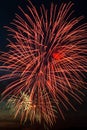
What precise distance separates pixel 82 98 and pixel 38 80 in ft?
58.8

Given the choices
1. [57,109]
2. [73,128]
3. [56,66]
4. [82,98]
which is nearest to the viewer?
[56,66]

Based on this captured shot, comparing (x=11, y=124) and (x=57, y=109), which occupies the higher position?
(x=11, y=124)

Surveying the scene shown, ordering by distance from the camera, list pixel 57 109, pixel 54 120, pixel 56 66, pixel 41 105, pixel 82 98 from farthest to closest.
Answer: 1. pixel 82 98
2. pixel 57 109
3. pixel 54 120
4. pixel 41 105
5. pixel 56 66

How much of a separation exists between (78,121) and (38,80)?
264 inches

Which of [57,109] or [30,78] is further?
[57,109]

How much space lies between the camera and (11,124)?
24.8 metres

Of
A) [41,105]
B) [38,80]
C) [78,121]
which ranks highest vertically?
[38,80]

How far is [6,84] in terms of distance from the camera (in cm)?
4075

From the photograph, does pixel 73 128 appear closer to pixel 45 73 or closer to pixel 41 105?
pixel 41 105

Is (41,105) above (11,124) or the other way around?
above

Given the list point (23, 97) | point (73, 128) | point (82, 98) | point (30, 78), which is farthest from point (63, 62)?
point (82, 98)

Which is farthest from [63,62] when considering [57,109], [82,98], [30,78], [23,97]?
[82,98]

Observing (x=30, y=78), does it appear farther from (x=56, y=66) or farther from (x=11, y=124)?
(x=11, y=124)

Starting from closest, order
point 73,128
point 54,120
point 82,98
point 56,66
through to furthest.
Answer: point 56,66 → point 73,128 → point 54,120 → point 82,98
